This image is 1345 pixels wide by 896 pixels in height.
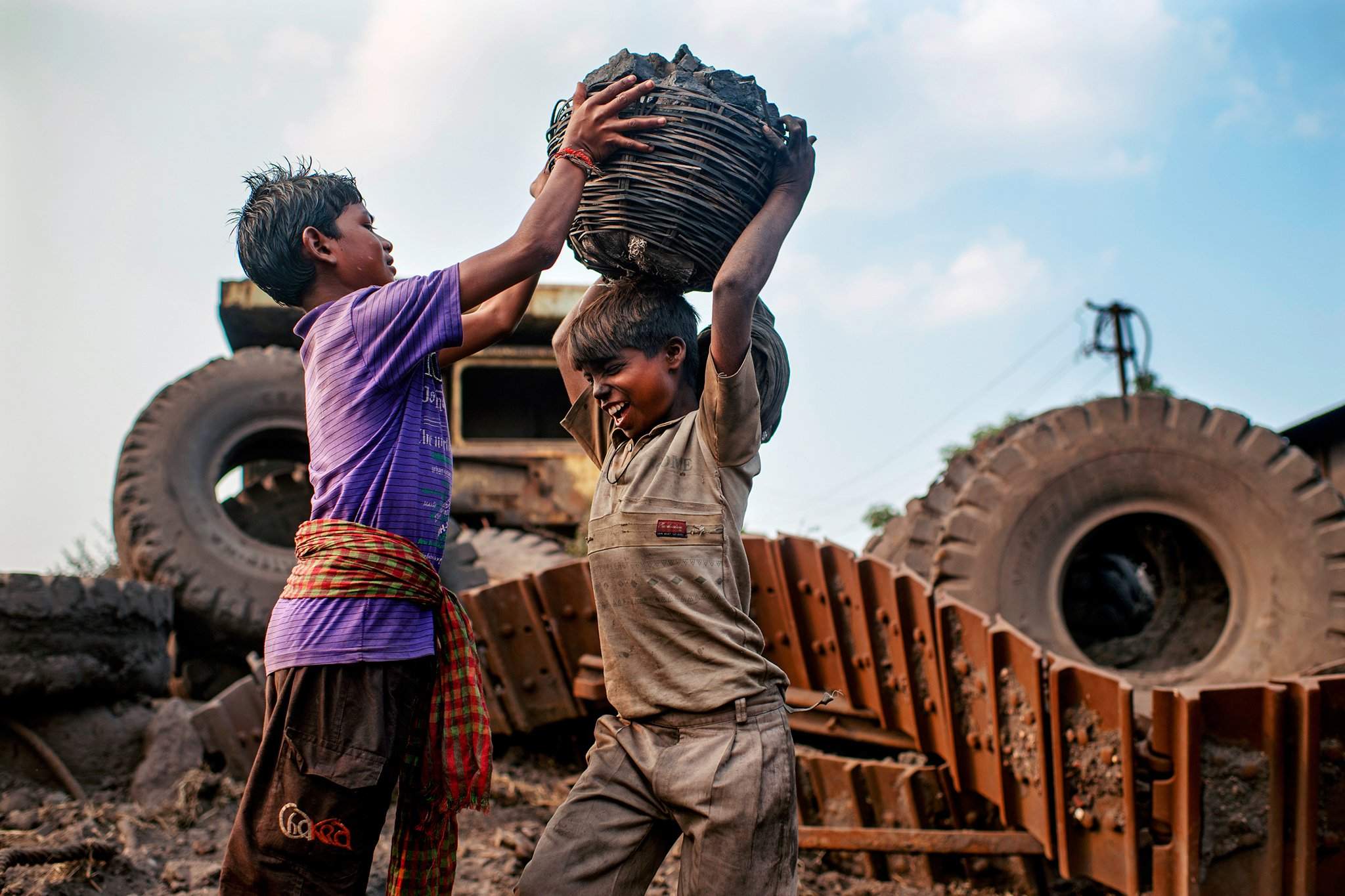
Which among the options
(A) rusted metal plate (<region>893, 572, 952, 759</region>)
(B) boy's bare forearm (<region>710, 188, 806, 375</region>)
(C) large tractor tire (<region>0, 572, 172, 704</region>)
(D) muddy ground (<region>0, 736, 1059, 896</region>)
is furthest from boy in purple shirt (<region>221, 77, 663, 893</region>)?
(C) large tractor tire (<region>0, 572, 172, 704</region>)

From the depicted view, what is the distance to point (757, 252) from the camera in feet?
6.46

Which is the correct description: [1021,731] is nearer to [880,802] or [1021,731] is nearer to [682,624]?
[880,802]

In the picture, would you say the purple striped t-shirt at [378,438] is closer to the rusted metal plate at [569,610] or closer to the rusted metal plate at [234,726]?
the rusted metal plate at [569,610]

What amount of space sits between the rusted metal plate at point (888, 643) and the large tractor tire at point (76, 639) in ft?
11.4

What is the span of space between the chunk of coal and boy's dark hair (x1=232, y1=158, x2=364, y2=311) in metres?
0.55

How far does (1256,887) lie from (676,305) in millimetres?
2325

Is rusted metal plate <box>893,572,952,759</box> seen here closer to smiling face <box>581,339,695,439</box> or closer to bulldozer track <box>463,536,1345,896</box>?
bulldozer track <box>463,536,1345,896</box>

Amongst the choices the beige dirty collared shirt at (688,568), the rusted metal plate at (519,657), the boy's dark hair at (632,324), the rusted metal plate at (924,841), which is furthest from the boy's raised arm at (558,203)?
the rusted metal plate at (519,657)

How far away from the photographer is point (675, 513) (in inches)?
78.7

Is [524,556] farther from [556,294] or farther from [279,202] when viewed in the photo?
[279,202]

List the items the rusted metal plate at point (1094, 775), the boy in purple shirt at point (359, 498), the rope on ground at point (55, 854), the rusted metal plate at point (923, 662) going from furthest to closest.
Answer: the rusted metal plate at point (923, 662)
the rusted metal plate at point (1094, 775)
the rope on ground at point (55, 854)
the boy in purple shirt at point (359, 498)

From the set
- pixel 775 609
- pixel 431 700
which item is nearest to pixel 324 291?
pixel 431 700

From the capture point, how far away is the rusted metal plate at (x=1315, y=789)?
292cm

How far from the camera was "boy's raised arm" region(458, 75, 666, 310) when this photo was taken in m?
1.95
